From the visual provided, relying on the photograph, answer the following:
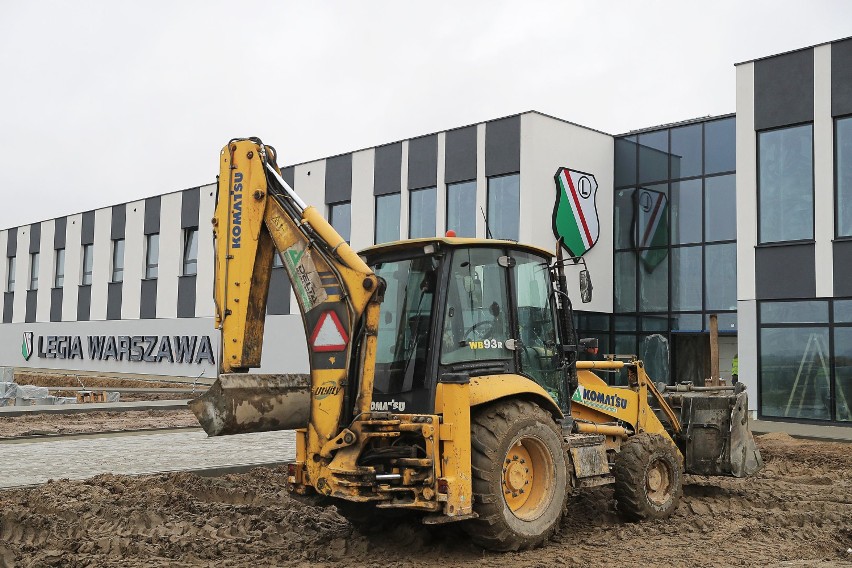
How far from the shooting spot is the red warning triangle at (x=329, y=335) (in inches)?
275

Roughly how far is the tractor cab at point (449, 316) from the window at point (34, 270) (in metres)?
43.1

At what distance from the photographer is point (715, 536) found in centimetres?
794

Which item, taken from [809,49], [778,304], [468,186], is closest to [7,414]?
[468,186]

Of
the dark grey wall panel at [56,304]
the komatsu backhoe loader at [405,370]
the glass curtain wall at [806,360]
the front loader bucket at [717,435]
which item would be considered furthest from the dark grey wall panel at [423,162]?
the dark grey wall panel at [56,304]

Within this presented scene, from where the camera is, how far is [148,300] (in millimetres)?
38312

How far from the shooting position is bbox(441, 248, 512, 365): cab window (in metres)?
7.16

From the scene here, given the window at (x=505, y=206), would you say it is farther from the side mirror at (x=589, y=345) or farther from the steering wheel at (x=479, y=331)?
the steering wheel at (x=479, y=331)

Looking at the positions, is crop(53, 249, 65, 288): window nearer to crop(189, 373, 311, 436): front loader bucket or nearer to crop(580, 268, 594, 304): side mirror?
crop(189, 373, 311, 436): front loader bucket

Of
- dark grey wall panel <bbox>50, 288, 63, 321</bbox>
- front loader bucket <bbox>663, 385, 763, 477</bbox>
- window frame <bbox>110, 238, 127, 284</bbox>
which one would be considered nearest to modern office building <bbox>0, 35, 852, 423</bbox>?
window frame <bbox>110, 238, 127, 284</bbox>

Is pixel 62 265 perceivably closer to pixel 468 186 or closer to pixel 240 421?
pixel 468 186

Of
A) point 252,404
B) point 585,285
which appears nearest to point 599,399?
point 585,285

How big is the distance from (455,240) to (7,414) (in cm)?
1558

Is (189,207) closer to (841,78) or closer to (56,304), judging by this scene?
(56,304)

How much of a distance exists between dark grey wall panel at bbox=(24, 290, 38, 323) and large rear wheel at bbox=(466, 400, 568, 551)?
43403 millimetres
